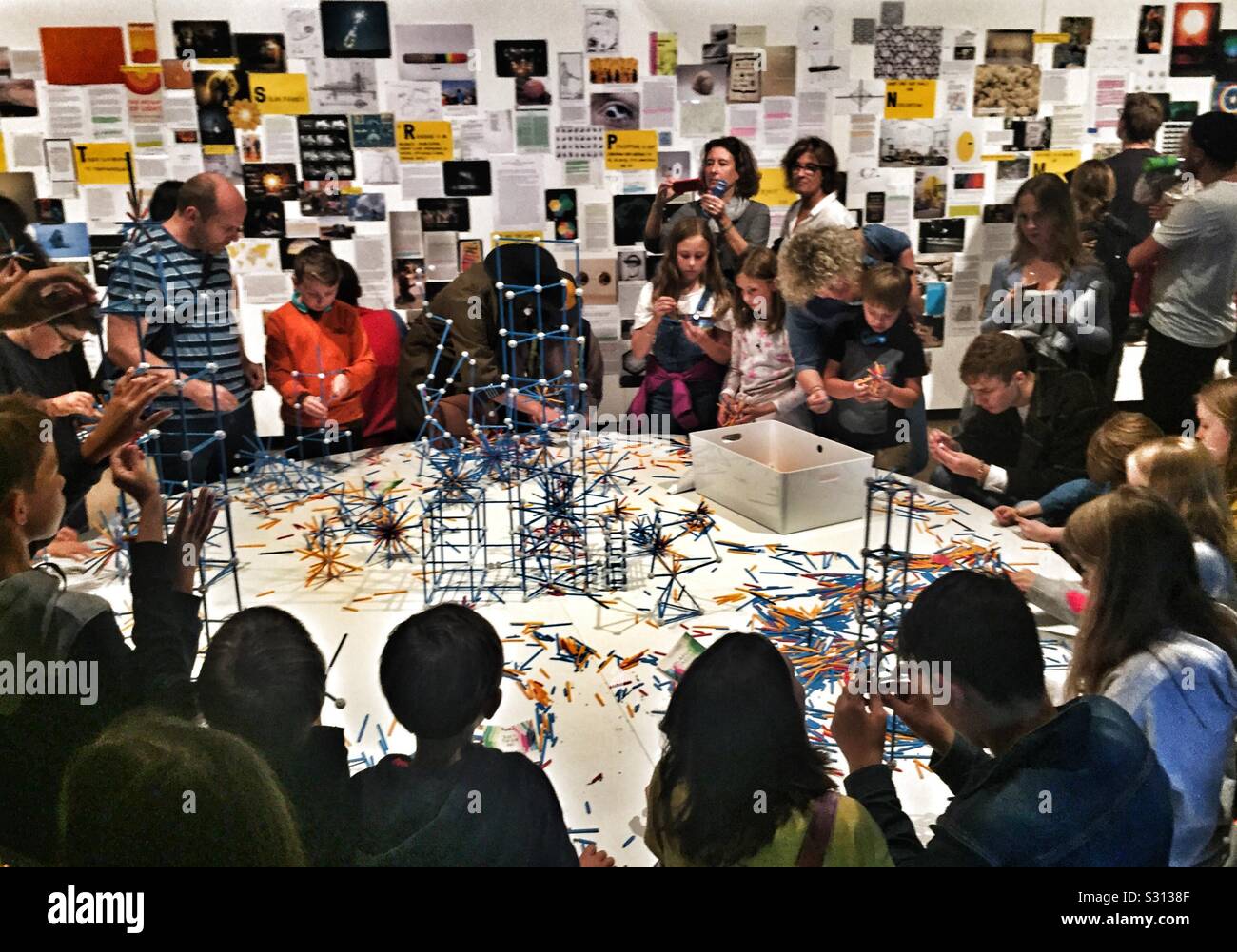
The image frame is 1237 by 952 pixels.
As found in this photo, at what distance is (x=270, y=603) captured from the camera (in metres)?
2.61

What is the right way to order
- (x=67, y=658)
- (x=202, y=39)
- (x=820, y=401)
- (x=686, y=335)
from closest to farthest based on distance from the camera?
(x=67, y=658) < (x=820, y=401) < (x=202, y=39) < (x=686, y=335)

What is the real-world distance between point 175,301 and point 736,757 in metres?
1.63

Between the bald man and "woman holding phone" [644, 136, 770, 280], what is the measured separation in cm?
172

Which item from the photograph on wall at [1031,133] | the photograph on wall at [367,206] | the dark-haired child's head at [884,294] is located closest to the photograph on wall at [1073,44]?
the photograph on wall at [1031,133]

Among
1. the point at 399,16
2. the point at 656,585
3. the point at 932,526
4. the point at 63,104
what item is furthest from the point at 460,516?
the point at 63,104

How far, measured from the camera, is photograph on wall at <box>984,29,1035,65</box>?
2646 millimetres

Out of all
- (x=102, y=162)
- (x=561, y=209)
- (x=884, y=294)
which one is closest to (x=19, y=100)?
(x=102, y=162)

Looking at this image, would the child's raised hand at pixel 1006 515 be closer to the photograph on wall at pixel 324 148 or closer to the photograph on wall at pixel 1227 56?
the photograph on wall at pixel 1227 56

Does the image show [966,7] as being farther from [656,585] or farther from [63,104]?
[63,104]

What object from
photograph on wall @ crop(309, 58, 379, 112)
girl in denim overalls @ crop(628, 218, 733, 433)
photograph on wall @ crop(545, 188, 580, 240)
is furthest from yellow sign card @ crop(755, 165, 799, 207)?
photograph on wall @ crop(309, 58, 379, 112)

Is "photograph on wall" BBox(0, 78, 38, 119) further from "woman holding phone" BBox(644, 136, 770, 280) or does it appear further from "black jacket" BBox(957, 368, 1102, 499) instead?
"black jacket" BBox(957, 368, 1102, 499)

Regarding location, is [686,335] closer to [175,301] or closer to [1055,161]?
[1055,161]

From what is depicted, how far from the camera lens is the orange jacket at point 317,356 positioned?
3.98m

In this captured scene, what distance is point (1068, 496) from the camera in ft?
8.73
